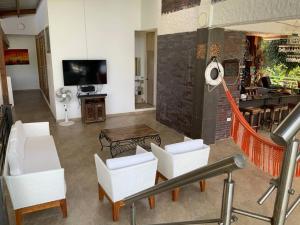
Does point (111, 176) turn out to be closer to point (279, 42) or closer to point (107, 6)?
point (107, 6)

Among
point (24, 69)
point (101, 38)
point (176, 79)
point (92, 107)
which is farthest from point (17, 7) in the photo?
point (176, 79)

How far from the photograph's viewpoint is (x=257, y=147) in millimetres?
3482

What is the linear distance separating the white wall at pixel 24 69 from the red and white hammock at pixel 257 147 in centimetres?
1128

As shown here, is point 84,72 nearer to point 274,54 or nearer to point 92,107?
point 92,107

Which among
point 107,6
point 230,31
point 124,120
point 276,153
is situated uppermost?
point 107,6

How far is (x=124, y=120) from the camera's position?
7.51 m

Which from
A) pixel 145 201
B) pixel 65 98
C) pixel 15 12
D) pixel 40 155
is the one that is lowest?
pixel 145 201

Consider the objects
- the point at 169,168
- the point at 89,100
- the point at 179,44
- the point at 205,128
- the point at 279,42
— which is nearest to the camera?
the point at 169,168

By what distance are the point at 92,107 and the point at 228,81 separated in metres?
3.72

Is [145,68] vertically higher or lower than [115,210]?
higher

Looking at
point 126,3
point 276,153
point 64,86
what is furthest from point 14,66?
point 276,153

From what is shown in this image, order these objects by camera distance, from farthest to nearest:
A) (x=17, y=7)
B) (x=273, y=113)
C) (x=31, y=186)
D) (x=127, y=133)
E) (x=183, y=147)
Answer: (x=17, y=7) < (x=273, y=113) < (x=127, y=133) < (x=183, y=147) < (x=31, y=186)

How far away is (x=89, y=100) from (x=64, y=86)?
32.0 inches

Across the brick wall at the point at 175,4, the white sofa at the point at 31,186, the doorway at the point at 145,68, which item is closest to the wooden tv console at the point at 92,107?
the doorway at the point at 145,68
